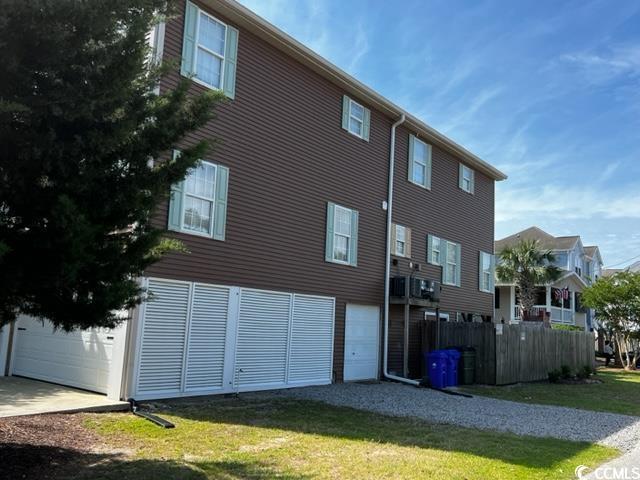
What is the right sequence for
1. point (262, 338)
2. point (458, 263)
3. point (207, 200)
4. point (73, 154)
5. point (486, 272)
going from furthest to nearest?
point (486, 272) → point (458, 263) → point (262, 338) → point (207, 200) → point (73, 154)

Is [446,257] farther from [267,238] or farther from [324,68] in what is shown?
[267,238]

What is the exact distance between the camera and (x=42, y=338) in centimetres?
1140

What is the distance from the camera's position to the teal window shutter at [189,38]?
11.1m


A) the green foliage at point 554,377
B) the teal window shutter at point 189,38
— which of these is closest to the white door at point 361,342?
the green foliage at point 554,377

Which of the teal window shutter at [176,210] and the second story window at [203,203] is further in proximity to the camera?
the second story window at [203,203]

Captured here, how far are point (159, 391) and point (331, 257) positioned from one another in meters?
5.92

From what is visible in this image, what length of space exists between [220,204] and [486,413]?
6.70 m

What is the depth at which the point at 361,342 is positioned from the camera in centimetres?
1563

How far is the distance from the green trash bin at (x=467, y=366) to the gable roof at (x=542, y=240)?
2470cm

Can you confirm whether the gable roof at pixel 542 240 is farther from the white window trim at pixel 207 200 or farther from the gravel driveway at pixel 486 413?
the white window trim at pixel 207 200

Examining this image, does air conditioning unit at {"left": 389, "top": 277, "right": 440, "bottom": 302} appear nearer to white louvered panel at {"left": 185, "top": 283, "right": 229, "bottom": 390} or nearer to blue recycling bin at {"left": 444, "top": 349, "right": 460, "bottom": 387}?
blue recycling bin at {"left": 444, "top": 349, "right": 460, "bottom": 387}

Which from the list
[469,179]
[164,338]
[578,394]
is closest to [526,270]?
[469,179]

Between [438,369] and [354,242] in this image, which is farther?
[354,242]

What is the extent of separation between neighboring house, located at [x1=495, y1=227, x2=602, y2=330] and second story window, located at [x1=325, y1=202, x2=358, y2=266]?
2002 centimetres
